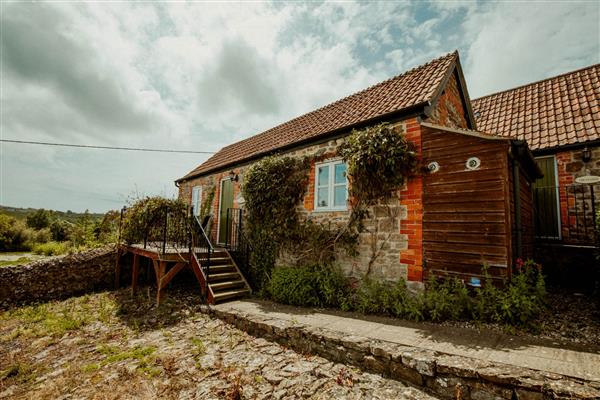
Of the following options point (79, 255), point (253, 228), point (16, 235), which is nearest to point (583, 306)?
point (253, 228)

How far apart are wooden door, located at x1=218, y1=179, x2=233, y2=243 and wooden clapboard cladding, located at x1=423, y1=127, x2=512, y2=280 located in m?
7.57

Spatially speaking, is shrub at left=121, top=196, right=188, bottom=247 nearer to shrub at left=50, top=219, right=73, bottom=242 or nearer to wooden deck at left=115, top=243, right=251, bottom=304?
wooden deck at left=115, top=243, right=251, bottom=304

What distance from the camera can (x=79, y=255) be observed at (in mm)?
9711

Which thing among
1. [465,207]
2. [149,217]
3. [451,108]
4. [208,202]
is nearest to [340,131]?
[451,108]

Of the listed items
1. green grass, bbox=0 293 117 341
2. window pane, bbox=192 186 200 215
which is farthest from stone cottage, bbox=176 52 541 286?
window pane, bbox=192 186 200 215

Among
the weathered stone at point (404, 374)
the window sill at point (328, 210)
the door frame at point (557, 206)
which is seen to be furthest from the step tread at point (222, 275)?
the door frame at point (557, 206)

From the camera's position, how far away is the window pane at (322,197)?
729 cm

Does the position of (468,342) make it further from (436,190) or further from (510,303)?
(436,190)

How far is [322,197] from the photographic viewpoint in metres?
7.40

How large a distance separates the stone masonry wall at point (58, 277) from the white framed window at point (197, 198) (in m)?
3.56

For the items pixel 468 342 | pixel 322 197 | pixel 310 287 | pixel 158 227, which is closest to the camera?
pixel 468 342

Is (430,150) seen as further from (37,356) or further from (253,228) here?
(37,356)

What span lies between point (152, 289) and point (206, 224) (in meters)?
3.31

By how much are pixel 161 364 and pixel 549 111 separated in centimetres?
1212
